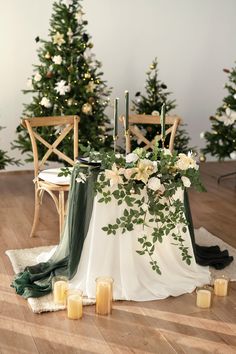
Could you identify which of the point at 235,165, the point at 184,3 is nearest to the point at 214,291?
the point at 235,165

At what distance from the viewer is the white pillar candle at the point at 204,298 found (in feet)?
9.70

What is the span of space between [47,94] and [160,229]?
108 inches

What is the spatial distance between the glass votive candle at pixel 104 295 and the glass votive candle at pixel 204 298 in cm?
52

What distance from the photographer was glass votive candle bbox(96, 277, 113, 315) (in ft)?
9.29

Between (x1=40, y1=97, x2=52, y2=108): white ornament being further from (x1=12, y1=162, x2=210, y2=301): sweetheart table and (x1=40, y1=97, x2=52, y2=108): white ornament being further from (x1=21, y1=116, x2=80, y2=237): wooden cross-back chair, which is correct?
(x1=12, y1=162, x2=210, y2=301): sweetheart table

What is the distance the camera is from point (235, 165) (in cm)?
679

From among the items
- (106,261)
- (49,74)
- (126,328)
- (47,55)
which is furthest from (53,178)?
(47,55)

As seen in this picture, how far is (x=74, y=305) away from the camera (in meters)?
2.78

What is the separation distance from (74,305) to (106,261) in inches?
14.6

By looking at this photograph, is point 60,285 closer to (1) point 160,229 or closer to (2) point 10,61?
(1) point 160,229

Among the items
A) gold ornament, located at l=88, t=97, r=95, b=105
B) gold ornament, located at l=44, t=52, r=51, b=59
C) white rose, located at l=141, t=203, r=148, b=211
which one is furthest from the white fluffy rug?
gold ornament, located at l=44, t=52, r=51, b=59

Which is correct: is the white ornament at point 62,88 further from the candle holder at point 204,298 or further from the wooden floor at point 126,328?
the candle holder at point 204,298

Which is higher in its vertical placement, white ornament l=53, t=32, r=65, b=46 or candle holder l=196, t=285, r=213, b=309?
white ornament l=53, t=32, r=65, b=46

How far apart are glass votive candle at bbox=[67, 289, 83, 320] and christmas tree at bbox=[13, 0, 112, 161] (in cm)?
252
